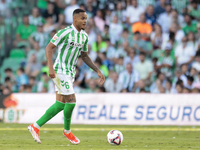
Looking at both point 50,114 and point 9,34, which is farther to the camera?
point 9,34

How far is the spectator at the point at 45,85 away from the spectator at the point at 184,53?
176 inches

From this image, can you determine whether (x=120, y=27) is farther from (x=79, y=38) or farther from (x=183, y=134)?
(x=79, y=38)

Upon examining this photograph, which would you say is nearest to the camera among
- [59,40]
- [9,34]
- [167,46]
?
[59,40]

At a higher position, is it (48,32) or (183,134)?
(48,32)

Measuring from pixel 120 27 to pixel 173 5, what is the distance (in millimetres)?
2375

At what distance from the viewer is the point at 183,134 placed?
1035cm

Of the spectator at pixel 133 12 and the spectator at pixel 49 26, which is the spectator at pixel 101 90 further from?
the spectator at pixel 49 26

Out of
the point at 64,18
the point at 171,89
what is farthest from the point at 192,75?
the point at 64,18

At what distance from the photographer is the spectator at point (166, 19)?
1634 centimetres

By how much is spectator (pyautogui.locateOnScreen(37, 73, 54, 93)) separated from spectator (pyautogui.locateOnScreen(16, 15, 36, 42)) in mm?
2835

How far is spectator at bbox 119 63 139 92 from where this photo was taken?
579 inches

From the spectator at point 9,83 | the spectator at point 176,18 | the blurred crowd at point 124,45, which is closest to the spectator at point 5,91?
the blurred crowd at point 124,45

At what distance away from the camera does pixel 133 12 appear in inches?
662

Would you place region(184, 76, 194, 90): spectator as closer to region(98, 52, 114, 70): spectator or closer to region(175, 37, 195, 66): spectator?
region(175, 37, 195, 66): spectator
